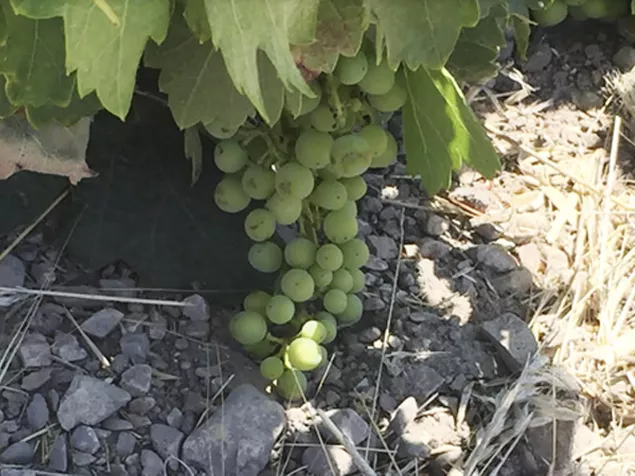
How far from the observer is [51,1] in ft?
2.62

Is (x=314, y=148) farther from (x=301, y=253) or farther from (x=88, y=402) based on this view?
(x=88, y=402)

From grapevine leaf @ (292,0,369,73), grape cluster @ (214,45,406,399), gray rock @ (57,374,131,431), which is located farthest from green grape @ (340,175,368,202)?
gray rock @ (57,374,131,431)

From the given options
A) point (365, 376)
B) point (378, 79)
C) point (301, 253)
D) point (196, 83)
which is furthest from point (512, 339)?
point (196, 83)

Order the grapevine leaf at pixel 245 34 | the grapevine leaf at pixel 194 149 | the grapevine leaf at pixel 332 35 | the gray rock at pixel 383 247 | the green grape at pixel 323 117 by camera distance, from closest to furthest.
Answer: the grapevine leaf at pixel 245 34
the grapevine leaf at pixel 332 35
the green grape at pixel 323 117
the grapevine leaf at pixel 194 149
the gray rock at pixel 383 247

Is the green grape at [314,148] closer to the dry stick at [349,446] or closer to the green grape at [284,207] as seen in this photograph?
the green grape at [284,207]

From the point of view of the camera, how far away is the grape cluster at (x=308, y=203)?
1.00 metres

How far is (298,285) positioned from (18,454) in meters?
0.32

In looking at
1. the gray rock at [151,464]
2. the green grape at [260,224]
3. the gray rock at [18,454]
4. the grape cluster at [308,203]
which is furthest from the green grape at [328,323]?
the gray rock at [18,454]

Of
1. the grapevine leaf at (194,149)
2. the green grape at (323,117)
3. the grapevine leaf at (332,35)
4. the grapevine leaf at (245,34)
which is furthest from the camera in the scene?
the grapevine leaf at (194,149)

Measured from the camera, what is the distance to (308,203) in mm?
1086

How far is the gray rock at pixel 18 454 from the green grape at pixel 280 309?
0.27m

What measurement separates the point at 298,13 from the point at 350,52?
105 millimetres

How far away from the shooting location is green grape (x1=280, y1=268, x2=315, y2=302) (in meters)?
1.07

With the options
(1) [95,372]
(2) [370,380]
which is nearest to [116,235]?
(1) [95,372]
